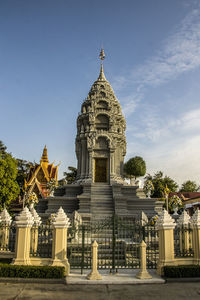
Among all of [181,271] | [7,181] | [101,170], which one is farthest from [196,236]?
[7,181]

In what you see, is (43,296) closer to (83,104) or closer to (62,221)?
(62,221)

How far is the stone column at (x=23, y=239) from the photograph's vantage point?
418 inches

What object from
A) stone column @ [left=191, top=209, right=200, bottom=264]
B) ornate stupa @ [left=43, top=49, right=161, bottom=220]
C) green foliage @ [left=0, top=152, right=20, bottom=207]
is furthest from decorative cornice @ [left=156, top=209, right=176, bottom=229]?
green foliage @ [left=0, top=152, right=20, bottom=207]

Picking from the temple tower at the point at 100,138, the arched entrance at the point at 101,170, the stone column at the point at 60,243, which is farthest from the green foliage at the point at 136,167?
the stone column at the point at 60,243

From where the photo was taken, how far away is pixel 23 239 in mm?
10852

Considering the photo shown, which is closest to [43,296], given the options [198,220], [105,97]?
[198,220]

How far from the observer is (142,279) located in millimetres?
9750

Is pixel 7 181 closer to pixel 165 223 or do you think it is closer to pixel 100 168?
pixel 100 168

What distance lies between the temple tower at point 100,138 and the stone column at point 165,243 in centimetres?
1554

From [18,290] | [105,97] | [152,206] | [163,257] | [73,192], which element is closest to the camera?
[18,290]

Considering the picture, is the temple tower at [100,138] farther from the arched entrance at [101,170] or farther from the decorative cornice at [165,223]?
the decorative cornice at [165,223]

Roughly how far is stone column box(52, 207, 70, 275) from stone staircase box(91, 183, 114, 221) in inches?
410

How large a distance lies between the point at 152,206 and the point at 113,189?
159 inches

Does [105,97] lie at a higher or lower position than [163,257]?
higher
